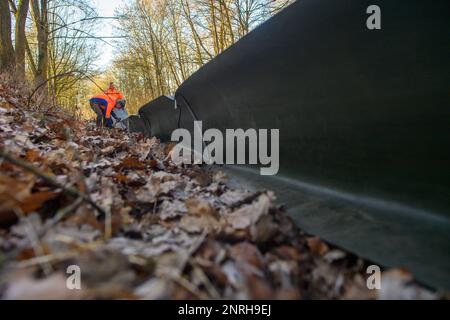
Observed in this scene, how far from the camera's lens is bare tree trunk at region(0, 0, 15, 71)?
7035mm

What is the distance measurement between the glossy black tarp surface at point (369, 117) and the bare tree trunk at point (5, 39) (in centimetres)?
795

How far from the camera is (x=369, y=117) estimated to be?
135cm

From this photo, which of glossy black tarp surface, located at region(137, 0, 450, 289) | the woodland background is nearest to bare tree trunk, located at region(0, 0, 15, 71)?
the woodland background

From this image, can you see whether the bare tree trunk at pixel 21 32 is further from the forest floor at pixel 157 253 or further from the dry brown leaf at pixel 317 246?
the dry brown leaf at pixel 317 246

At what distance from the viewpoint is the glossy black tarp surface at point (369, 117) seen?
101 centimetres

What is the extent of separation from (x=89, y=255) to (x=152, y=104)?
463 cm

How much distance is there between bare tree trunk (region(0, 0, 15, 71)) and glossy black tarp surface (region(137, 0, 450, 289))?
26.1 feet

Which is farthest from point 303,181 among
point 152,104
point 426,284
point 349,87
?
point 152,104

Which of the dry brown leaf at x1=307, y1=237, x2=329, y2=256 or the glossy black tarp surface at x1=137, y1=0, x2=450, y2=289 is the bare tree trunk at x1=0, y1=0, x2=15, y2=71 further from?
the dry brown leaf at x1=307, y1=237, x2=329, y2=256

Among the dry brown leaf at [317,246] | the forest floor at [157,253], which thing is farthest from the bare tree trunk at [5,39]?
the dry brown leaf at [317,246]

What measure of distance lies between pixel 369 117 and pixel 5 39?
30.0 feet

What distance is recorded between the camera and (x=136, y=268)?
759 millimetres

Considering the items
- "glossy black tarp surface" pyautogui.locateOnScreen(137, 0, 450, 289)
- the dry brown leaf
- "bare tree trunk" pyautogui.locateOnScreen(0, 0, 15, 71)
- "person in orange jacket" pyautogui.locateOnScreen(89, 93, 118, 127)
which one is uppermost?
"bare tree trunk" pyautogui.locateOnScreen(0, 0, 15, 71)

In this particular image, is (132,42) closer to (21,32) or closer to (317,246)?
(21,32)
